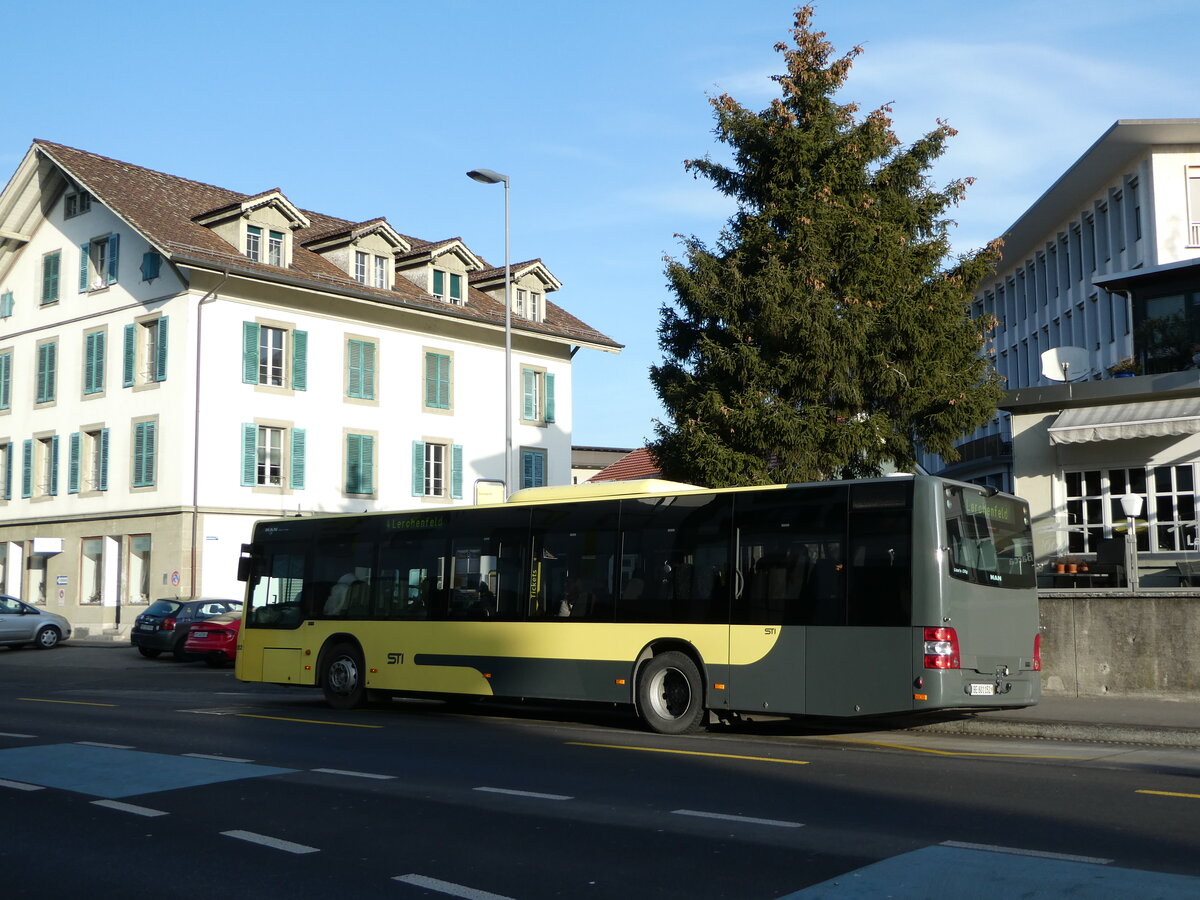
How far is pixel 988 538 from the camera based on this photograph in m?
14.6

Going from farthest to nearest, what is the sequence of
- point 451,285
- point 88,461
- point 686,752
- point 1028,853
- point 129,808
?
point 451,285
point 88,461
point 686,752
point 129,808
point 1028,853

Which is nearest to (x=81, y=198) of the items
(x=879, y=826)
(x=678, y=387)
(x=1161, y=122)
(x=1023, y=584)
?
(x=678, y=387)

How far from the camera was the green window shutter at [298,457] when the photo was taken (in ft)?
141

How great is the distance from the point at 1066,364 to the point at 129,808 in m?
20.7

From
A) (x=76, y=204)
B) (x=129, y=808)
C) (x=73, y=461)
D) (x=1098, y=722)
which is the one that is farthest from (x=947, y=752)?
(x=76, y=204)

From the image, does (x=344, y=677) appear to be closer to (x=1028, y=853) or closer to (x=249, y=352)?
(x=1028, y=853)

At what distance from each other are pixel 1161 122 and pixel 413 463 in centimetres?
2645

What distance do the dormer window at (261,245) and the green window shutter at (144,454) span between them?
627 cm

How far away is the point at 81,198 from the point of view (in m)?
45.8

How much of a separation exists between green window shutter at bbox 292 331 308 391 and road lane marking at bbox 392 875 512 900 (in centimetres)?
3730

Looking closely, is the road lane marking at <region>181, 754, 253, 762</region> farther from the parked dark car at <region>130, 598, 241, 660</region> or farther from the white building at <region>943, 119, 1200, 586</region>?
the parked dark car at <region>130, 598, 241, 660</region>

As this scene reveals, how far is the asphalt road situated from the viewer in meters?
7.01

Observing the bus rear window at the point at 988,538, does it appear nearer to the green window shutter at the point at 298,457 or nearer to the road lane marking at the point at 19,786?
the road lane marking at the point at 19,786

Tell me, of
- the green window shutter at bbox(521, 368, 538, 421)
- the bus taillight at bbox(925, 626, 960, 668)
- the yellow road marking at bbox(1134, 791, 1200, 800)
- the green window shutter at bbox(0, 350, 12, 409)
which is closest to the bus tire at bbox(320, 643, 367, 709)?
the bus taillight at bbox(925, 626, 960, 668)
